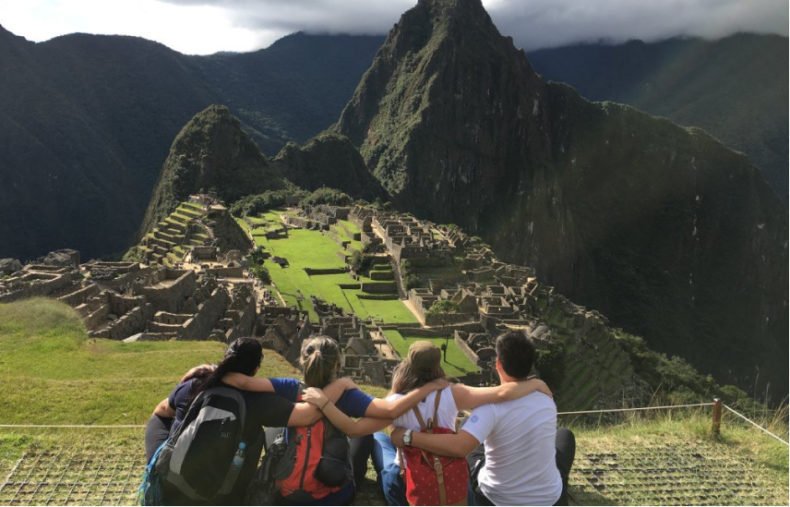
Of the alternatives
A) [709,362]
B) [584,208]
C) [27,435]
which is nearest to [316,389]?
[27,435]

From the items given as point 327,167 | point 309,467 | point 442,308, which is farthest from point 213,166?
point 309,467

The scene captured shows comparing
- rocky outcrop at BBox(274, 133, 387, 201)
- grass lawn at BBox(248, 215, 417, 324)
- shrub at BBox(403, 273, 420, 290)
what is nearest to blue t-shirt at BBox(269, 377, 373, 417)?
grass lawn at BBox(248, 215, 417, 324)

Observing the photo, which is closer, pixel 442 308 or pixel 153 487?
pixel 153 487

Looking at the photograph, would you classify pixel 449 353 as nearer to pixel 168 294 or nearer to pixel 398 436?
pixel 168 294

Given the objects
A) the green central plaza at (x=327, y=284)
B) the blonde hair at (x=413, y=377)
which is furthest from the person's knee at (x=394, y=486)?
the green central plaza at (x=327, y=284)

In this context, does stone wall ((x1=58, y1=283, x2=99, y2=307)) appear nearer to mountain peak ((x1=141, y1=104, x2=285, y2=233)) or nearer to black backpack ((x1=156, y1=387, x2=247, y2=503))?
black backpack ((x1=156, y1=387, x2=247, y2=503))

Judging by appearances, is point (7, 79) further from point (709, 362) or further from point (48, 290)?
point (709, 362)
